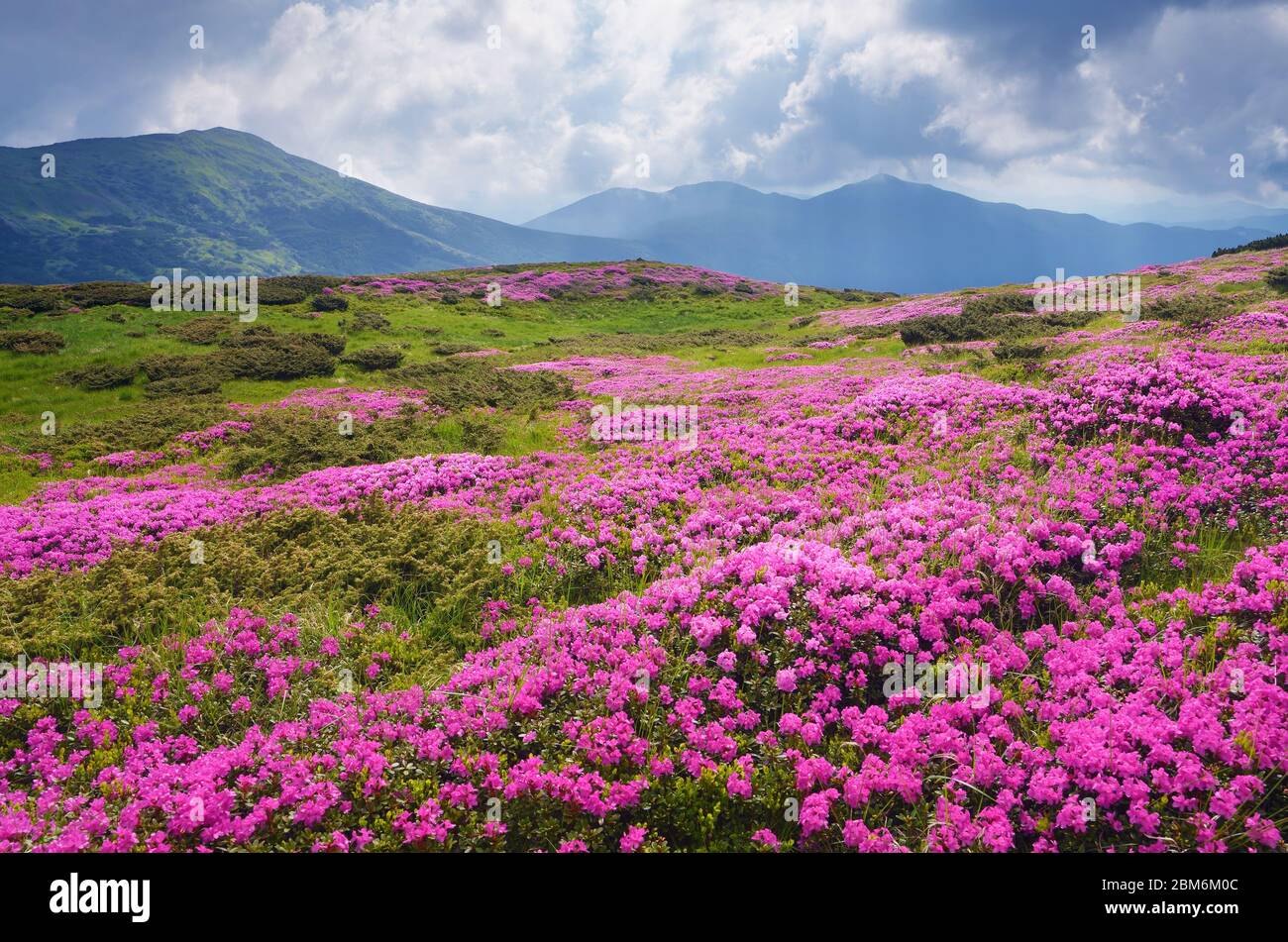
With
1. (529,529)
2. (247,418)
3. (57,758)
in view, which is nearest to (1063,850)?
(529,529)

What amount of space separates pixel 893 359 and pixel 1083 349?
7.07m

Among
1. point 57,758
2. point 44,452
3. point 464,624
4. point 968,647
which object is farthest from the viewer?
point 44,452

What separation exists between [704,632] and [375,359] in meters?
29.3

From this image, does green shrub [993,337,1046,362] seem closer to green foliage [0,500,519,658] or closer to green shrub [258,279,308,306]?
green foliage [0,500,519,658]

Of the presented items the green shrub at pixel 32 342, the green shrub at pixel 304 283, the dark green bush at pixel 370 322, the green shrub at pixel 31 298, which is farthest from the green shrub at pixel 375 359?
the green shrub at pixel 304 283

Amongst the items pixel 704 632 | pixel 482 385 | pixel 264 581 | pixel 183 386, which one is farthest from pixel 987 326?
pixel 183 386

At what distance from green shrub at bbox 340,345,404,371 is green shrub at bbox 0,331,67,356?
12.9 m

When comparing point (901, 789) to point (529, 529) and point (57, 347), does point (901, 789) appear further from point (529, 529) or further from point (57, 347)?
point (57, 347)

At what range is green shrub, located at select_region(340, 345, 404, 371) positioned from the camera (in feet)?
99.1

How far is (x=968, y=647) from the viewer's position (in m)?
6.46

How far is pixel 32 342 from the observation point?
2798 cm

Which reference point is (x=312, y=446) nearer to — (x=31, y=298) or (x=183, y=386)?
(x=183, y=386)

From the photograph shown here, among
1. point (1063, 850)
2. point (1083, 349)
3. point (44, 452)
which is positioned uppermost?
point (1083, 349)

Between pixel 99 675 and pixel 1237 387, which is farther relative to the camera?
pixel 1237 387
